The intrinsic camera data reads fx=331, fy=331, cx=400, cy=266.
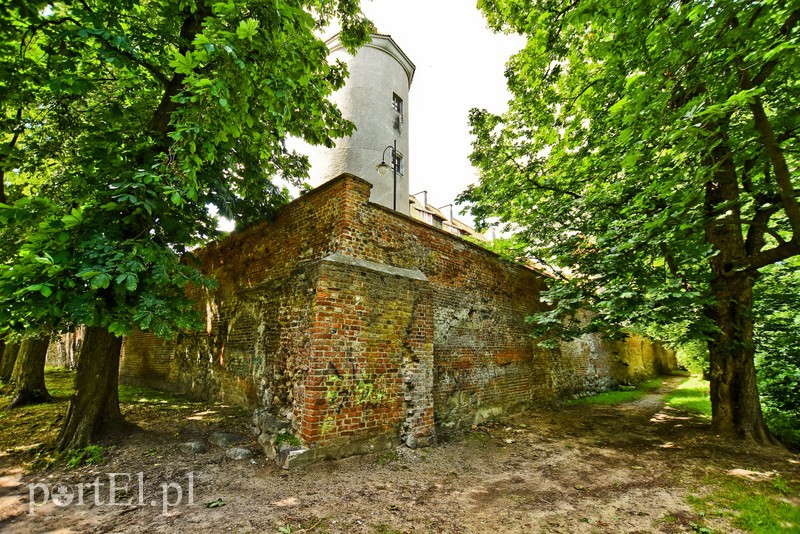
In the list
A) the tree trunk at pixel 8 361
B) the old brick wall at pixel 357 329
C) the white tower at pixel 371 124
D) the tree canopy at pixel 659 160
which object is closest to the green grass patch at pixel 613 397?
the old brick wall at pixel 357 329

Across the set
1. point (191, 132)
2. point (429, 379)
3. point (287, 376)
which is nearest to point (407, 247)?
point (429, 379)

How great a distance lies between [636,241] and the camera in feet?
17.8

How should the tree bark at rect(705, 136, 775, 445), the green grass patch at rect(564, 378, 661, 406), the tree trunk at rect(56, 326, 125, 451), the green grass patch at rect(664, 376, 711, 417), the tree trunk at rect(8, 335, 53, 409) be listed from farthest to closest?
the green grass patch at rect(564, 378, 661, 406), the green grass patch at rect(664, 376, 711, 417), the tree trunk at rect(8, 335, 53, 409), the tree bark at rect(705, 136, 775, 445), the tree trunk at rect(56, 326, 125, 451)

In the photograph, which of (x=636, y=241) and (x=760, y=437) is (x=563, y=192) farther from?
(x=760, y=437)

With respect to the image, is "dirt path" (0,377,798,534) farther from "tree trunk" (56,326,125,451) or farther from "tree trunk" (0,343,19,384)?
"tree trunk" (0,343,19,384)

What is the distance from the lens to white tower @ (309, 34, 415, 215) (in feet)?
40.2

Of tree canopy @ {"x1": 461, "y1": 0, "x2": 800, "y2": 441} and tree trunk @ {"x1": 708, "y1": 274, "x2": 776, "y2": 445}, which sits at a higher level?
tree canopy @ {"x1": 461, "y1": 0, "x2": 800, "y2": 441}

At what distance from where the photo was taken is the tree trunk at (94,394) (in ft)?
15.6

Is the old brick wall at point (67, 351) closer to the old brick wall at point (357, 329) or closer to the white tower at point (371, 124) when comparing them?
the old brick wall at point (357, 329)

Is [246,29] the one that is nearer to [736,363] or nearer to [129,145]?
[129,145]

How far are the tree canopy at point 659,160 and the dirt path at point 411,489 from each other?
2445 mm

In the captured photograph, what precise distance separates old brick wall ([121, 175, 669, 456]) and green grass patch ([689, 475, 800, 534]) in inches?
143

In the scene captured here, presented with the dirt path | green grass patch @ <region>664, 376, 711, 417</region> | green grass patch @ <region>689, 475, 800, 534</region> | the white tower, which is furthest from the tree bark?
the white tower

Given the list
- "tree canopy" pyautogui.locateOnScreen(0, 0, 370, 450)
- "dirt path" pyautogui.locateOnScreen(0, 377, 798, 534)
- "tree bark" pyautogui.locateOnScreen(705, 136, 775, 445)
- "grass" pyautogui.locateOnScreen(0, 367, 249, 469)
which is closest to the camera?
"dirt path" pyautogui.locateOnScreen(0, 377, 798, 534)
